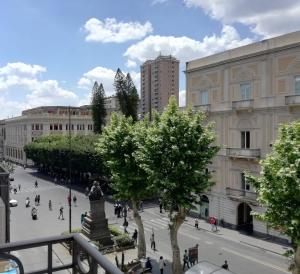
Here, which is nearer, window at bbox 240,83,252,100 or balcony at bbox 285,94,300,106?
balcony at bbox 285,94,300,106

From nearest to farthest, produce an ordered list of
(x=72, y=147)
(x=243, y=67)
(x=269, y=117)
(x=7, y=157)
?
1. (x=269, y=117)
2. (x=243, y=67)
3. (x=72, y=147)
4. (x=7, y=157)

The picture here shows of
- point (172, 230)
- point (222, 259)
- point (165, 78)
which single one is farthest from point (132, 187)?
point (165, 78)

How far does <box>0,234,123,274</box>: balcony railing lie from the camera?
2344mm

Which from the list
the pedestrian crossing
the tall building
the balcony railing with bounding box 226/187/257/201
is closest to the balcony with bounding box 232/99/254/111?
the balcony railing with bounding box 226/187/257/201

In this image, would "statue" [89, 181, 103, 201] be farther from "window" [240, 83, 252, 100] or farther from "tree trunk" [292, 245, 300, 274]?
"tree trunk" [292, 245, 300, 274]

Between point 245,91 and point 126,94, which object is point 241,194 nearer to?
point 245,91

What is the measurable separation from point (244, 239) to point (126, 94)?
135 ft

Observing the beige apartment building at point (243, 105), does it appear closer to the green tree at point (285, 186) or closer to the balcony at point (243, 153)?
the balcony at point (243, 153)

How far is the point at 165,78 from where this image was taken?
16000 cm

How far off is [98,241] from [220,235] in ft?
37.5

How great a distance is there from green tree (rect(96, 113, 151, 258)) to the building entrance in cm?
1348

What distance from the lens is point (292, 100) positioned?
1168 inches

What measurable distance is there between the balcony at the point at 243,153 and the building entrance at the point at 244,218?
4758mm

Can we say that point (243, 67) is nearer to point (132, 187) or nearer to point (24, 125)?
point (132, 187)
